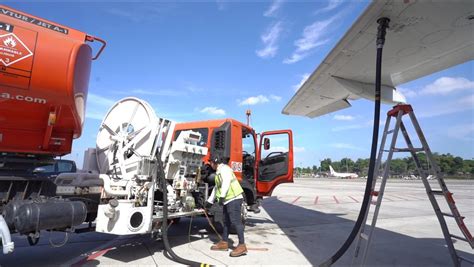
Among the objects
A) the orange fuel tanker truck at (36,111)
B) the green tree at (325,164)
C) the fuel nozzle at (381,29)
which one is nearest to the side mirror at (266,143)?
the fuel nozzle at (381,29)

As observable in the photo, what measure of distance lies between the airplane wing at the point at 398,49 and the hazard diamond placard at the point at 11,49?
4002 mm

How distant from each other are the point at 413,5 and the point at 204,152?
468 centimetres

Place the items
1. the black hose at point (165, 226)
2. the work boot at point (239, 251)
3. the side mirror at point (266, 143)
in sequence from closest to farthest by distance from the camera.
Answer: the black hose at point (165, 226)
the work boot at point (239, 251)
the side mirror at point (266, 143)

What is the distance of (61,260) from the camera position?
5379 mm

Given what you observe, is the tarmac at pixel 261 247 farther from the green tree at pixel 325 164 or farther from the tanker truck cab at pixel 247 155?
the green tree at pixel 325 164

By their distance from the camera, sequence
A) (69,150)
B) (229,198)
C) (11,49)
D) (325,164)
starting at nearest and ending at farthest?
(11,49)
(69,150)
(229,198)
(325,164)

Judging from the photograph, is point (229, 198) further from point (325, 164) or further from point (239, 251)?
point (325, 164)

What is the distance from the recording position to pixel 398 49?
4781 mm

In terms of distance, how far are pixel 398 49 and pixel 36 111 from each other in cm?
510

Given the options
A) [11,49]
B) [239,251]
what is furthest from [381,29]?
[11,49]

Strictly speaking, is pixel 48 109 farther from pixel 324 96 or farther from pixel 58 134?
pixel 324 96

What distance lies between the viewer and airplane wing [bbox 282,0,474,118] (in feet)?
12.4

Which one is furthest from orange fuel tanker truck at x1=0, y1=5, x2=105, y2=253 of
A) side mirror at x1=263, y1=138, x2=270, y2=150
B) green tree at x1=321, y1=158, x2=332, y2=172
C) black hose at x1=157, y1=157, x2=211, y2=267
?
green tree at x1=321, y1=158, x2=332, y2=172

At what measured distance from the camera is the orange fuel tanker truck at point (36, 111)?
3.78 m
